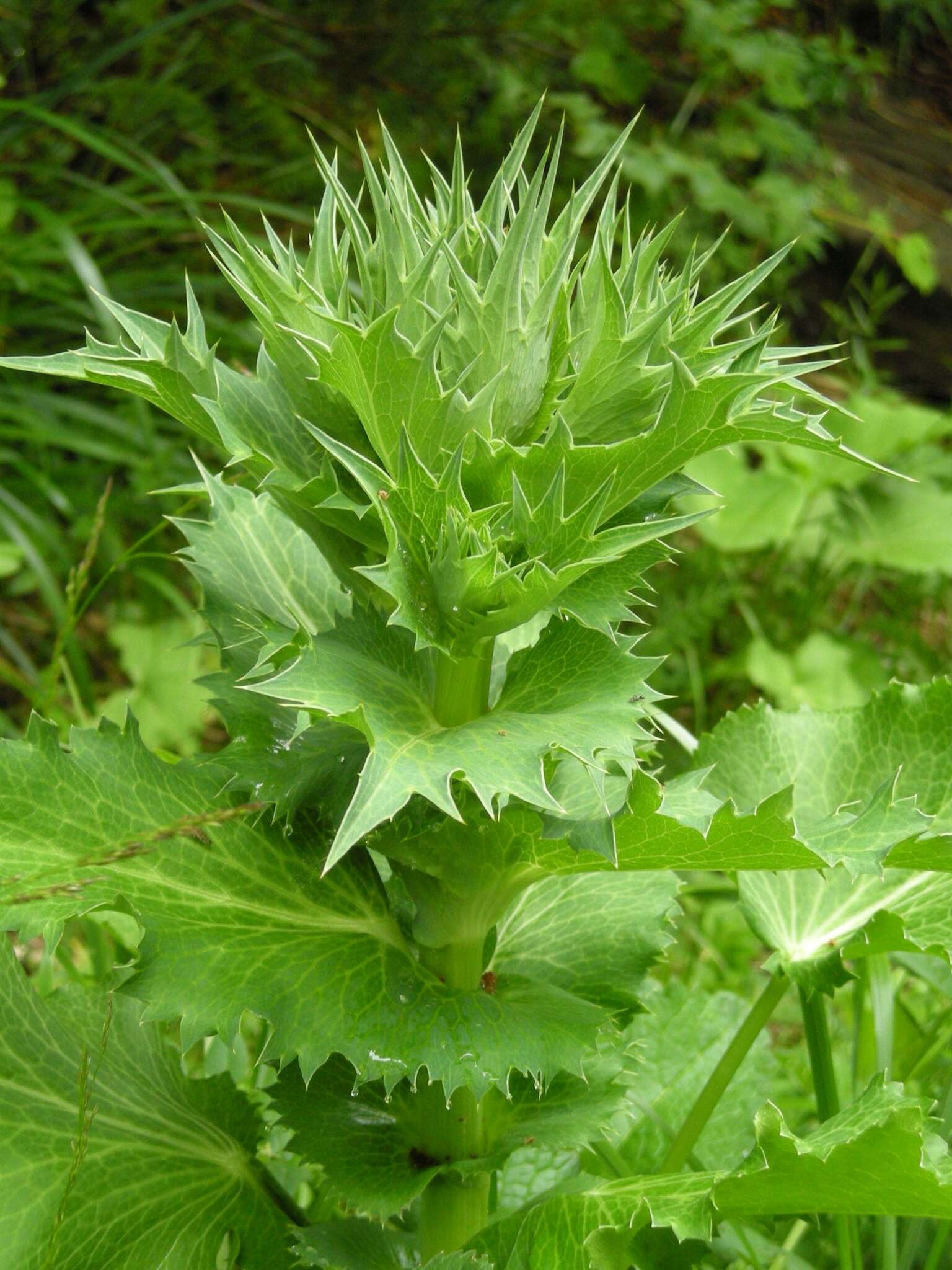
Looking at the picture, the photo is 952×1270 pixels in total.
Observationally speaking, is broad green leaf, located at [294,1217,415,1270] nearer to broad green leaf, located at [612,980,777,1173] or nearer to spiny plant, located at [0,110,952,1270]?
spiny plant, located at [0,110,952,1270]

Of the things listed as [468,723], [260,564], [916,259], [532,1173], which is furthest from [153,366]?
[916,259]

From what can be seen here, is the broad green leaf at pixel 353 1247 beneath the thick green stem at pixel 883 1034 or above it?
beneath

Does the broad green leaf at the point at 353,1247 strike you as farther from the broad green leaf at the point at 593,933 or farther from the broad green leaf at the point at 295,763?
the broad green leaf at the point at 295,763

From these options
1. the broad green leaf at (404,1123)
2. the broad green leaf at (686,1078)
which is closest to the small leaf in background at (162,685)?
the broad green leaf at (686,1078)

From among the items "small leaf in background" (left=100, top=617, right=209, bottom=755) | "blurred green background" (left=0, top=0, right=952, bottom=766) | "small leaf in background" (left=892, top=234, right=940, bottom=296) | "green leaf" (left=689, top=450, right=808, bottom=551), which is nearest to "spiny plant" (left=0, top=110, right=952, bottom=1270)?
"blurred green background" (left=0, top=0, right=952, bottom=766)

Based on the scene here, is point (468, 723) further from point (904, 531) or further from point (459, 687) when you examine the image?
point (904, 531)

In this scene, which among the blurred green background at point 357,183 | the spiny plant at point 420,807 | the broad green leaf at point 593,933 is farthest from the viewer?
the blurred green background at point 357,183

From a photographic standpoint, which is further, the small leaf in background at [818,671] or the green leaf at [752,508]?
the green leaf at [752,508]

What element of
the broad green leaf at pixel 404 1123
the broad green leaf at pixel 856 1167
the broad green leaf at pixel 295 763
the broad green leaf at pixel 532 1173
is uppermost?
the broad green leaf at pixel 295 763

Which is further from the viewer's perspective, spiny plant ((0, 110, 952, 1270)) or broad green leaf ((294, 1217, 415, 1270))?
broad green leaf ((294, 1217, 415, 1270))
